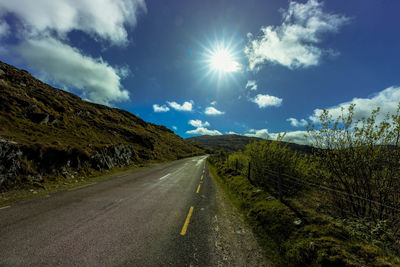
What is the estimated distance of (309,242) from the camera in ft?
11.7

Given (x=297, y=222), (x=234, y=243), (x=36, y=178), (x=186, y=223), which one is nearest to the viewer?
(x=234, y=243)

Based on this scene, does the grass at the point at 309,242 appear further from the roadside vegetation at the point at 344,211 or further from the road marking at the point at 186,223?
the road marking at the point at 186,223

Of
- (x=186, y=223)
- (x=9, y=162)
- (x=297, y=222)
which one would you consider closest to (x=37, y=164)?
(x=9, y=162)

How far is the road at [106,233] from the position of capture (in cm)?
323

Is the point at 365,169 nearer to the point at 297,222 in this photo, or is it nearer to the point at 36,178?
the point at 297,222

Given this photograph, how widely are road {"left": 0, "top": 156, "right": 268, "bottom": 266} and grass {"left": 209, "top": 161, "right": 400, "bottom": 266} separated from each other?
1.72m

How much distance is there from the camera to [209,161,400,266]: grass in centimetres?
297

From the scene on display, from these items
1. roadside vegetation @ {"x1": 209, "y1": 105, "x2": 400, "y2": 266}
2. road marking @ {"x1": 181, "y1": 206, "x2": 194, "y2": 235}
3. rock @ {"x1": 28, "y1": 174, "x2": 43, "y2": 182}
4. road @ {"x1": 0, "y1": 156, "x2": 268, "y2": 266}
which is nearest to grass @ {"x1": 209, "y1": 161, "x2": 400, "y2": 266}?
roadside vegetation @ {"x1": 209, "y1": 105, "x2": 400, "y2": 266}

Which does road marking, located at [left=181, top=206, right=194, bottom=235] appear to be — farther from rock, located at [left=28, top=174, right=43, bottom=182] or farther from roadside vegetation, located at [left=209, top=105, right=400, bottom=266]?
rock, located at [left=28, top=174, right=43, bottom=182]

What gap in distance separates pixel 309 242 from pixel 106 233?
5.25m

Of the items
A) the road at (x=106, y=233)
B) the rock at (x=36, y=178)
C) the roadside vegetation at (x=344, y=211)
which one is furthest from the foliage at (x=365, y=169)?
the rock at (x=36, y=178)

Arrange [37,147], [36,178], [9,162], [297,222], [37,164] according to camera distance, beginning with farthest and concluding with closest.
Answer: [37,147], [37,164], [36,178], [9,162], [297,222]

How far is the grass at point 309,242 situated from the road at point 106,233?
1721mm

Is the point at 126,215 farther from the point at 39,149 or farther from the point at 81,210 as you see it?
the point at 39,149
